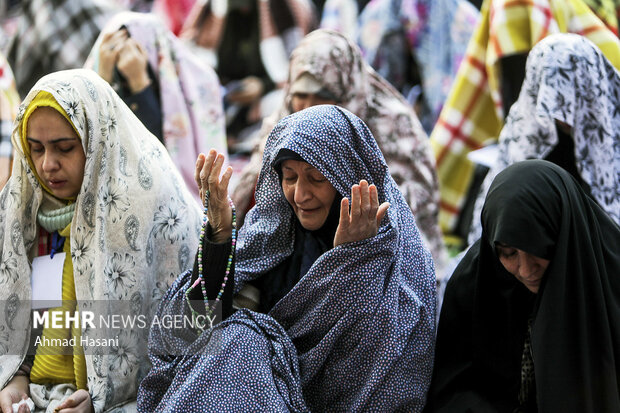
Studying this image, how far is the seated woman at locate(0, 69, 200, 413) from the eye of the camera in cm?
335

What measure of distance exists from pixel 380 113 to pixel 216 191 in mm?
1750

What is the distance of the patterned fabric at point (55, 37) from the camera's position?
20.1ft

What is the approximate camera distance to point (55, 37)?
6.19 meters

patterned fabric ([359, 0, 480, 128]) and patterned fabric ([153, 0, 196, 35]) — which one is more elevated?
patterned fabric ([153, 0, 196, 35])

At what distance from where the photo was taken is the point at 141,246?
3.41m

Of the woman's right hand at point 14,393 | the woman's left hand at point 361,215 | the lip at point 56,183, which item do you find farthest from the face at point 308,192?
the woman's right hand at point 14,393

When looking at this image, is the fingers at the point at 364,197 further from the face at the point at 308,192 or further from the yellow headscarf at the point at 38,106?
the yellow headscarf at the point at 38,106

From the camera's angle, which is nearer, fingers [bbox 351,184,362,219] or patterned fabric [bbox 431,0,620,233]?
fingers [bbox 351,184,362,219]

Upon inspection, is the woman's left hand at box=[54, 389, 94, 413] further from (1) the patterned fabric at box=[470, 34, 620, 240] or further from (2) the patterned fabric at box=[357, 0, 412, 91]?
(2) the patterned fabric at box=[357, 0, 412, 91]

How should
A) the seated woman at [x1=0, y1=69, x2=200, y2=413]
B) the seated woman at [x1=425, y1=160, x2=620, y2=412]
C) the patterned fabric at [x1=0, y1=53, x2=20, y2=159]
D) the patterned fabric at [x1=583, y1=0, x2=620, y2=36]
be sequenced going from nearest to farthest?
1. the seated woman at [x1=425, y1=160, x2=620, y2=412]
2. the seated woman at [x1=0, y1=69, x2=200, y2=413]
3. the patterned fabric at [x1=0, y1=53, x2=20, y2=159]
4. the patterned fabric at [x1=583, y1=0, x2=620, y2=36]

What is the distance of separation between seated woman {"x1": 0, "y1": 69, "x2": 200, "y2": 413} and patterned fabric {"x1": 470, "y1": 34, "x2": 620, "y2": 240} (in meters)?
1.36

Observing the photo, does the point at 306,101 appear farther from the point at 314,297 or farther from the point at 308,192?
the point at 314,297

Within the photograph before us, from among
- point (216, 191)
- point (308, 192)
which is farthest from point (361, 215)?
point (216, 191)

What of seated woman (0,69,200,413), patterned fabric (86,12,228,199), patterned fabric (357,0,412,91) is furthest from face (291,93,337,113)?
patterned fabric (357,0,412,91)
